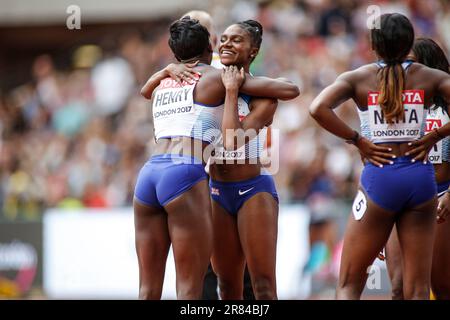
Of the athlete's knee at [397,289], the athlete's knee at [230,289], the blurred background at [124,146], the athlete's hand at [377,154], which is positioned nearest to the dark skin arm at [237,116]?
the athlete's hand at [377,154]

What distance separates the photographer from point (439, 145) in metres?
7.89

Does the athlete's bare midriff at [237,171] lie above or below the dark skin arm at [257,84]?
below

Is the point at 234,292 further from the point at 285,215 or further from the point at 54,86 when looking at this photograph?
the point at 54,86

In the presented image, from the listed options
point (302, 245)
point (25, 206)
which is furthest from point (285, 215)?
point (25, 206)

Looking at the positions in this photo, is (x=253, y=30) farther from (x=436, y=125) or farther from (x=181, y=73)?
(x=436, y=125)

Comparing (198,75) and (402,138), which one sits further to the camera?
(198,75)

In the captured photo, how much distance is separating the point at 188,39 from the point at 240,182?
1261 mm

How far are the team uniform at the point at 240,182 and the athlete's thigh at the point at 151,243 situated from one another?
63 centimetres

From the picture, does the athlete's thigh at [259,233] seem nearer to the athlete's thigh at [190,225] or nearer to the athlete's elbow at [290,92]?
the athlete's thigh at [190,225]

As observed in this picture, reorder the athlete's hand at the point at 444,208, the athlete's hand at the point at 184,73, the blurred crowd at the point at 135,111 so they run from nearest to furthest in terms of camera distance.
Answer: the athlete's hand at the point at 184,73 < the athlete's hand at the point at 444,208 < the blurred crowd at the point at 135,111

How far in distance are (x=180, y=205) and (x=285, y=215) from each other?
7276 millimetres

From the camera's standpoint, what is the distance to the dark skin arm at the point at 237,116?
715cm

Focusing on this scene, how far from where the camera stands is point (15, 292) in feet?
51.7

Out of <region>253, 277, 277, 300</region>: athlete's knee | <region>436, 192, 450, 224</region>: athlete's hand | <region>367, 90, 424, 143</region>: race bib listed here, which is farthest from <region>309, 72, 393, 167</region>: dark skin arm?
<region>253, 277, 277, 300</region>: athlete's knee
